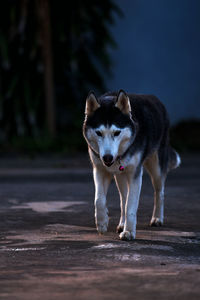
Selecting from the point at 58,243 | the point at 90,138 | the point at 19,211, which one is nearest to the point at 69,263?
the point at 58,243

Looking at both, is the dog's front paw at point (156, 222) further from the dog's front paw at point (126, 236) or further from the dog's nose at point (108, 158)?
the dog's nose at point (108, 158)

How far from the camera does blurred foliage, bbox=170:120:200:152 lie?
20266mm

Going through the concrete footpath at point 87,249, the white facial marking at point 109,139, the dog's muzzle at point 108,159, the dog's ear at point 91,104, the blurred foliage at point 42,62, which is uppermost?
the blurred foliage at point 42,62

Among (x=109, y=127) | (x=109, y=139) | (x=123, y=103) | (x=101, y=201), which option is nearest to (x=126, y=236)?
(x=101, y=201)

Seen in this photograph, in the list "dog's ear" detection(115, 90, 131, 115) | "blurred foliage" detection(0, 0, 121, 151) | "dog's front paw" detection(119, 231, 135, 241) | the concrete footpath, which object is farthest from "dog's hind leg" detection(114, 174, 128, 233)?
"blurred foliage" detection(0, 0, 121, 151)

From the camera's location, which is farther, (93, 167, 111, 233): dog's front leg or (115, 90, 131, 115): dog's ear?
(93, 167, 111, 233): dog's front leg

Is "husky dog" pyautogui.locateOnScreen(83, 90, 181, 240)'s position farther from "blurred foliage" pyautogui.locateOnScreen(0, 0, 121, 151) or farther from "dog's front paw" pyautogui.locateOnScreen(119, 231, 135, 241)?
"blurred foliage" pyautogui.locateOnScreen(0, 0, 121, 151)

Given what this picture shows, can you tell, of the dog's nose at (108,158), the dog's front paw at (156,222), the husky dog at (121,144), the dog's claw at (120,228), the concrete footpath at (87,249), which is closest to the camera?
the concrete footpath at (87,249)

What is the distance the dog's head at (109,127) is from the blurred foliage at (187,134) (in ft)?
42.0

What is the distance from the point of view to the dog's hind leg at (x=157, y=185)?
8742 millimetres

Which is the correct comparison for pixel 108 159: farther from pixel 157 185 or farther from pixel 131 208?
pixel 157 185

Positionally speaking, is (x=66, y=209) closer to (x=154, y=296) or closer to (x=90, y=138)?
(x=90, y=138)

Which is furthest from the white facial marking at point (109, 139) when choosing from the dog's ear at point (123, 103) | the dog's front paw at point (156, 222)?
the dog's front paw at point (156, 222)

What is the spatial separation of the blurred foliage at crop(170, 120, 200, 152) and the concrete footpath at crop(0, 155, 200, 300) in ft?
24.4
